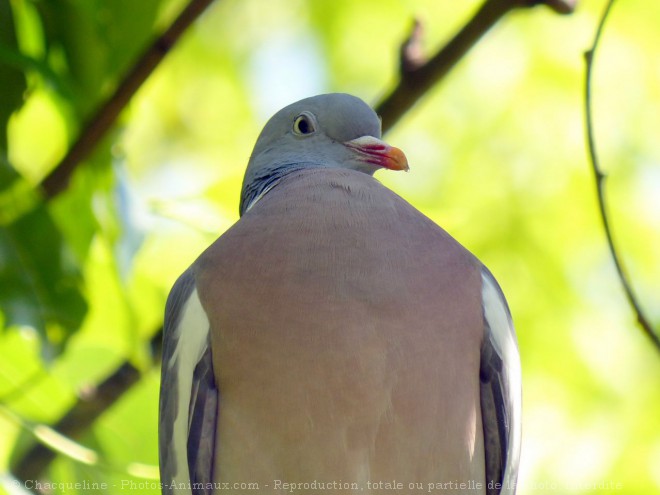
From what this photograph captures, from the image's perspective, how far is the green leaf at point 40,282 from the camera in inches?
114

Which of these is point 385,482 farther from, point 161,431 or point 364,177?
point 364,177

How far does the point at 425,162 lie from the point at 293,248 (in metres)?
2.51

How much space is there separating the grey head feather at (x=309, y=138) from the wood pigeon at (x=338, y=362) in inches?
16.7

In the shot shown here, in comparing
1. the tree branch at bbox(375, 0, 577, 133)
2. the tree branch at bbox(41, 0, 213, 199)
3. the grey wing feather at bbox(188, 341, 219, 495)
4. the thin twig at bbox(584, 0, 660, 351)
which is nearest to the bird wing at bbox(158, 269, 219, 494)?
the grey wing feather at bbox(188, 341, 219, 495)

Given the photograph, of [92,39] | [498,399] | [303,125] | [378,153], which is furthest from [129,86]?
[498,399]

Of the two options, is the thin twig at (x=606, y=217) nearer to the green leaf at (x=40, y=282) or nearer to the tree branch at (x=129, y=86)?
the tree branch at (x=129, y=86)

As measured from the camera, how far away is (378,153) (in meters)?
3.01

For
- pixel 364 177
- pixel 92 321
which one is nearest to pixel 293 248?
pixel 364 177

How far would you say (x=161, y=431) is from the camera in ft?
8.71

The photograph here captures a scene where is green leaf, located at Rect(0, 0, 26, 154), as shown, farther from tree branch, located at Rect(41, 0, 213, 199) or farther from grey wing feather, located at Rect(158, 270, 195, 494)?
grey wing feather, located at Rect(158, 270, 195, 494)

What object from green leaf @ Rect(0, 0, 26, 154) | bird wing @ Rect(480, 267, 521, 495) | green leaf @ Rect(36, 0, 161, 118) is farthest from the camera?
green leaf @ Rect(36, 0, 161, 118)

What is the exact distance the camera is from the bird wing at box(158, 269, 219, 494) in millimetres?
2461

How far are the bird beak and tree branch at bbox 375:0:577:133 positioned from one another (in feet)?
0.51

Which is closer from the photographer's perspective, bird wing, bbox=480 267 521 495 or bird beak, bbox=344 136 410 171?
bird wing, bbox=480 267 521 495
